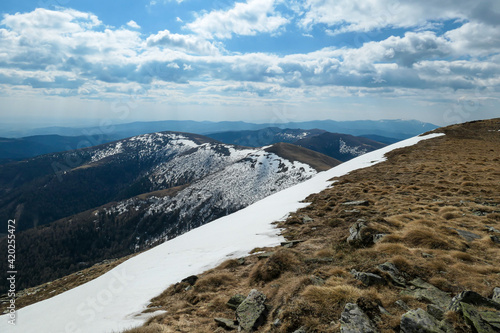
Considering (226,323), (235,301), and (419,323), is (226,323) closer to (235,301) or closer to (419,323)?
(235,301)

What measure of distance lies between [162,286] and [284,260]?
6.33 meters

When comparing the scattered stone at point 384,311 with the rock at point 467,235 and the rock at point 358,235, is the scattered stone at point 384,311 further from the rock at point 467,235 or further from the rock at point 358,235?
the rock at point 467,235

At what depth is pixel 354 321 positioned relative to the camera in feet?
17.3

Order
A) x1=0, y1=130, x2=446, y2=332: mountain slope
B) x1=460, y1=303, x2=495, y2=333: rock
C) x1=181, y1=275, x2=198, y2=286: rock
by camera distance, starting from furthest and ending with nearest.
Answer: x1=181, y1=275, x2=198, y2=286: rock
x1=0, y1=130, x2=446, y2=332: mountain slope
x1=460, y1=303, x2=495, y2=333: rock

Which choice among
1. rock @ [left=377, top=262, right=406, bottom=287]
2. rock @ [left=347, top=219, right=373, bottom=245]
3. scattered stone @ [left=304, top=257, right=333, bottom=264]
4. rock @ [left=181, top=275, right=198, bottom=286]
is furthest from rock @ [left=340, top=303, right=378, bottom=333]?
rock @ [left=181, top=275, right=198, bottom=286]

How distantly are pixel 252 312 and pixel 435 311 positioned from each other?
4.65 meters

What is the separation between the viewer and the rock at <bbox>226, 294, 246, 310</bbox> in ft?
25.8

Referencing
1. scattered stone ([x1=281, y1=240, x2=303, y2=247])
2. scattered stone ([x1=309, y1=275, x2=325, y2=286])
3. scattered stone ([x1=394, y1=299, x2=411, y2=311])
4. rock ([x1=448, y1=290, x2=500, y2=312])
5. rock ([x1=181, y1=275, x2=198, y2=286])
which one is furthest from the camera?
scattered stone ([x1=281, y1=240, x2=303, y2=247])

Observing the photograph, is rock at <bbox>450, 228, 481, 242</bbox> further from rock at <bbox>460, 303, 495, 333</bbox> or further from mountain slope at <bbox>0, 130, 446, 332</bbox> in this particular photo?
mountain slope at <bbox>0, 130, 446, 332</bbox>

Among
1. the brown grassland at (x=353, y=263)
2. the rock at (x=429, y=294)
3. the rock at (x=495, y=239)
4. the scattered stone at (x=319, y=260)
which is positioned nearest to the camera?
the rock at (x=429, y=294)

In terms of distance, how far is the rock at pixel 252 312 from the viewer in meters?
6.50

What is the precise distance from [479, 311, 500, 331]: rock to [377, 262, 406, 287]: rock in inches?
76.0

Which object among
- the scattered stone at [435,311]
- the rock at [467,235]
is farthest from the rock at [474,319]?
the rock at [467,235]

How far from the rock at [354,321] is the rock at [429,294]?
2.01 metres
